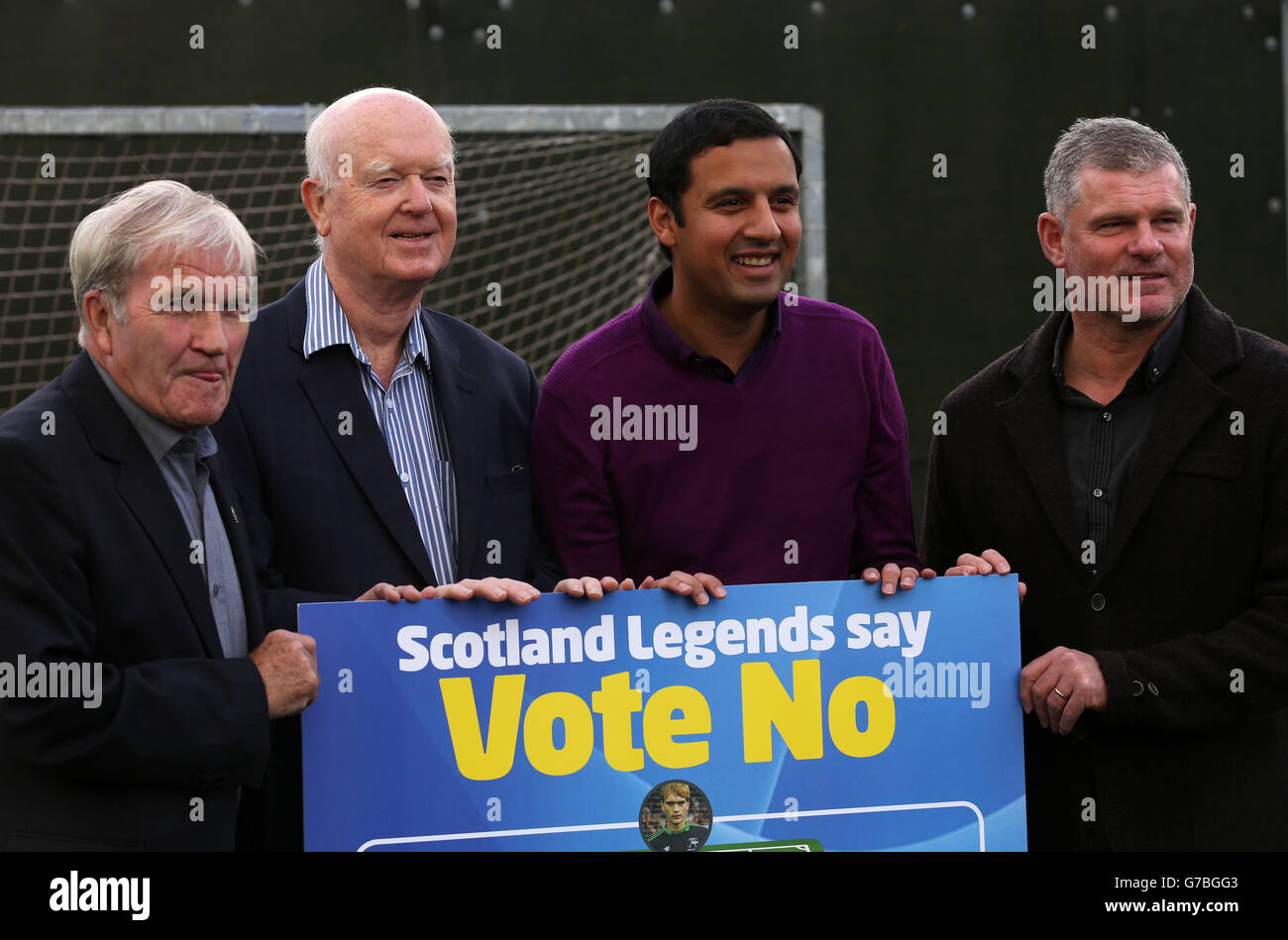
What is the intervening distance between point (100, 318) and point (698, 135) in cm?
124

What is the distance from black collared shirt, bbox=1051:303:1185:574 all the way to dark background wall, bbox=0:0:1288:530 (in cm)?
394

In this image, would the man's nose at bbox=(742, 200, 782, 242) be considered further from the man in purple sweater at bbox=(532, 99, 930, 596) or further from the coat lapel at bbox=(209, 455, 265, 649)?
the coat lapel at bbox=(209, 455, 265, 649)

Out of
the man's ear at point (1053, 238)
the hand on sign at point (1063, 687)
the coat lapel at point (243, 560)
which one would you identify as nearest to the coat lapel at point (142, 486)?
the coat lapel at point (243, 560)

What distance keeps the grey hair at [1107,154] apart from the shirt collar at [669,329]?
0.63 metres

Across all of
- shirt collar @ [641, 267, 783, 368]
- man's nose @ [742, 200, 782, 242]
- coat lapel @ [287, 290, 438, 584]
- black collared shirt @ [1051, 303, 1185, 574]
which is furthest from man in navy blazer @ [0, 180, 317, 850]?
black collared shirt @ [1051, 303, 1185, 574]

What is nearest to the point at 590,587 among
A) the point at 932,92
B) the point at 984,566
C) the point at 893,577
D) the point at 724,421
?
the point at 724,421

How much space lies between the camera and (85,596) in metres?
2.26

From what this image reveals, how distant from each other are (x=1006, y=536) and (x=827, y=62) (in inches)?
180

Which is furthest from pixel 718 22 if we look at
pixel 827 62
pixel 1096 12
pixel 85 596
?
pixel 85 596

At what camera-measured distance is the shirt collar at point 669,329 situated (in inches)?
115

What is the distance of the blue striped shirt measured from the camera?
286cm

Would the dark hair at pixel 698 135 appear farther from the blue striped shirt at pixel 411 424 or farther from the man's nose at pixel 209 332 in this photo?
the man's nose at pixel 209 332

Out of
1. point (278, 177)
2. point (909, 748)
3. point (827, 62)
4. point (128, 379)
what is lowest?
point (909, 748)

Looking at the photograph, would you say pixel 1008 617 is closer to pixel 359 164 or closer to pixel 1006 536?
pixel 1006 536
